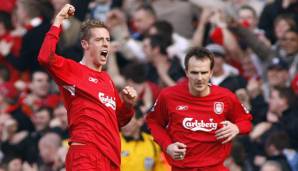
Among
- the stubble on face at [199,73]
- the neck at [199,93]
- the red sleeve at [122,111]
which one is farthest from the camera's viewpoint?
the neck at [199,93]

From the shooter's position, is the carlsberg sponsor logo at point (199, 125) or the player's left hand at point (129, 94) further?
the carlsberg sponsor logo at point (199, 125)

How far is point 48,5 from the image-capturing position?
1894 cm

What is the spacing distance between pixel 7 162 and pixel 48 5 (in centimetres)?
286

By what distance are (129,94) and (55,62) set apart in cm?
80

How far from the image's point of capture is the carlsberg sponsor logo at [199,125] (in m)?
12.9

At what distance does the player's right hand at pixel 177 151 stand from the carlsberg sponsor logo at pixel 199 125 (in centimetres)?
30

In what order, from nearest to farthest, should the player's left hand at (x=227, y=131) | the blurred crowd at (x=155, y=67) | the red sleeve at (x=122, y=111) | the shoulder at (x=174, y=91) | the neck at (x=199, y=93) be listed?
the red sleeve at (x=122, y=111)
the player's left hand at (x=227, y=131)
the neck at (x=199, y=93)
the shoulder at (x=174, y=91)
the blurred crowd at (x=155, y=67)

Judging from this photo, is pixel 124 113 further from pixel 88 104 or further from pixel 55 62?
pixel 55 62

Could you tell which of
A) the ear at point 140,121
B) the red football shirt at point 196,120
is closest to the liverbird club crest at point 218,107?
the red football shirt at point 196,120

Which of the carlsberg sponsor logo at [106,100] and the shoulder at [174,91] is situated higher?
the shoulder at [174,91]

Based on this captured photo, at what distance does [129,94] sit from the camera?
482 inches

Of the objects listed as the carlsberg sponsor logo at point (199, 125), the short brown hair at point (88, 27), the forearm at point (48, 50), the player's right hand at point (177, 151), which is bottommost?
the player's right hand at point (177, 151)

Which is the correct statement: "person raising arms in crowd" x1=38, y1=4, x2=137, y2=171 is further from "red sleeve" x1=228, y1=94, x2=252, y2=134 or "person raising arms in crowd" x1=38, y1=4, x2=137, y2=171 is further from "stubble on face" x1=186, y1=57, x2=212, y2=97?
"red sleeve" x1=228, y1=94, x2=252, y2=134

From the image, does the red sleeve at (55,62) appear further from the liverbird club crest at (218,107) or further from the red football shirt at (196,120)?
the liverbird club crest at (218,107)
